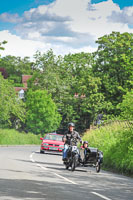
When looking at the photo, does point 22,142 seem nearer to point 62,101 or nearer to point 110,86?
point 110,86

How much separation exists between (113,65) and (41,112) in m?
16.0

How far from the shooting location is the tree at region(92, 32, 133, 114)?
6444cm

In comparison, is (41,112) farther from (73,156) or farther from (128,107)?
(73,156)

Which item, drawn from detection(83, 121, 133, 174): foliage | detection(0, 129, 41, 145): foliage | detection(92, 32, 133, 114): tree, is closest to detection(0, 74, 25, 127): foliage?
detection(0, 129, 41, 145): foliage

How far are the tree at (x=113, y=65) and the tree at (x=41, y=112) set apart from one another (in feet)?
34.9

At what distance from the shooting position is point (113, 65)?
6438 centimetres

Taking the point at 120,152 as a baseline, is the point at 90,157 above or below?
below

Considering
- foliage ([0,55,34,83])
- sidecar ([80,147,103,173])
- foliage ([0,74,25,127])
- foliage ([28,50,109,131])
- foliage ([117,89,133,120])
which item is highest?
foliage ([0,55,34,83])

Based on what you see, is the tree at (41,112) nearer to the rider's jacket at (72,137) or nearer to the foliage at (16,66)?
the foliage at (16,66)

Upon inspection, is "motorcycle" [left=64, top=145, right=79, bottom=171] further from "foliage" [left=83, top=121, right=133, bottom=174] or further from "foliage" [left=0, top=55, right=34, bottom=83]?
"foliage" [left=0, top=55, right=34, bottom=83]

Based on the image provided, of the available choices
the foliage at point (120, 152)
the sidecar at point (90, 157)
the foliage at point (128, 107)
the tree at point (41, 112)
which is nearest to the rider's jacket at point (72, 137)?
the sidecar at point (90, 157)

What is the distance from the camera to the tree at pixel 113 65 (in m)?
64.4

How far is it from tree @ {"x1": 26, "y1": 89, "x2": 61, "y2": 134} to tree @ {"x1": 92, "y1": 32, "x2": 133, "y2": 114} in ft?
34.9

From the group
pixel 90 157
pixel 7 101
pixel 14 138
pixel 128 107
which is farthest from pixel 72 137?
pixel 14 138
